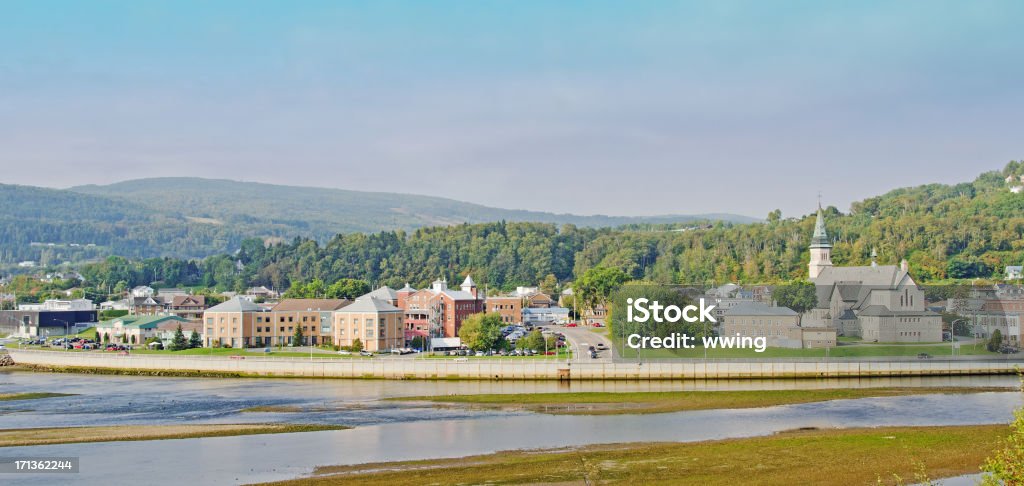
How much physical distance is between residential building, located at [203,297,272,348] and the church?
5115 centimetres

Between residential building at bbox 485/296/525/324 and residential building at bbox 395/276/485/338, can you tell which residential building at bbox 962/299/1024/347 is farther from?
residential building at bbox 485/296/525/324

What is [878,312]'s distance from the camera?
277 feet

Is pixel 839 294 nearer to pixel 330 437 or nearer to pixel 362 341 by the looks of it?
pixel 362 341

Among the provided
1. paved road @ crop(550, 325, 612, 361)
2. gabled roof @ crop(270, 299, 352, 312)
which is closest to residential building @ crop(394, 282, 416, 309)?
gabled roof @ crop(270, 299, 352, 312)

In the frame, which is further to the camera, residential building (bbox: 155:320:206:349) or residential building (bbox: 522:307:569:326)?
residential building (bbox: 522:307:569:326)

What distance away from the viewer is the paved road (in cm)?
8344

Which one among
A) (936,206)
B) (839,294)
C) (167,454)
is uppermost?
(936,206)

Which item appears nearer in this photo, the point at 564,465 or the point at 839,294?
the point at 564,465

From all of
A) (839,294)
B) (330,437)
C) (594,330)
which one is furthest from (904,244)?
(330,437)

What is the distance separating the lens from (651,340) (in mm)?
81188

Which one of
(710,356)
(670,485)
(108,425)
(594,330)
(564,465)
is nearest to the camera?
(670,485)

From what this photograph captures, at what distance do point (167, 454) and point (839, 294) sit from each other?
58582mm

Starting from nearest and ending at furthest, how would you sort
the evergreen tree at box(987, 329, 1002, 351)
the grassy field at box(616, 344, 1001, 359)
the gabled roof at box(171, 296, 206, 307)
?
1. the grassy field at box(616, 344, 1001, 359)
2. the evergreen tree at box(987, 329, 1002, 351)
3. the gabled roof at box(171, 296, 206, 307)

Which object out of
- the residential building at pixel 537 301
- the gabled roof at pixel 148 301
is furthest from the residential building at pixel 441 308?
the gabled roof at pixel 148 301
